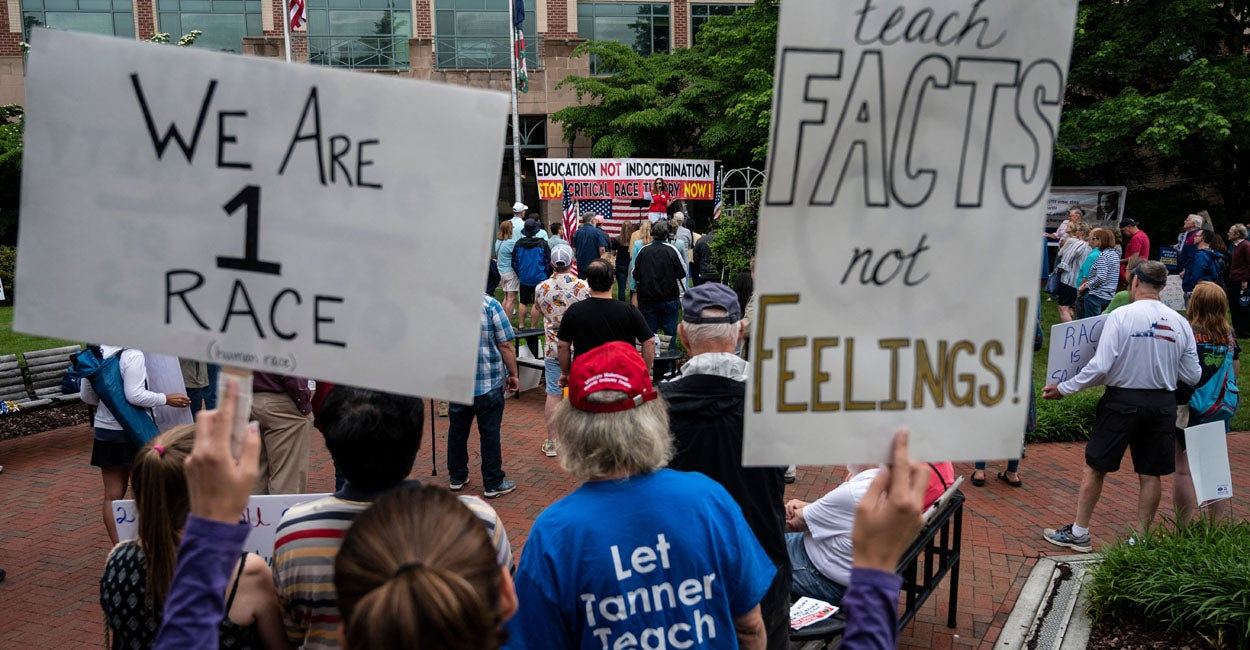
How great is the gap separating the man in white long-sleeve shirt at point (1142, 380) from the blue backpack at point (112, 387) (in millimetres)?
5508

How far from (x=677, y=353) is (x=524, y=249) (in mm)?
4631

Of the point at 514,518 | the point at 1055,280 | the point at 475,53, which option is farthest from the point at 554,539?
the point at 475,53

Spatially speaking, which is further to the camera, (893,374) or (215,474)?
(893,374)

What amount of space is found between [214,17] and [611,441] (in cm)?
2968

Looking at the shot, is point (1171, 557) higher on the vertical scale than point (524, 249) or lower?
lower

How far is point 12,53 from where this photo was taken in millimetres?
25438

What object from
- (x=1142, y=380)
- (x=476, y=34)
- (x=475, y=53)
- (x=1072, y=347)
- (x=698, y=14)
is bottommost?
(x=1142, y=380)

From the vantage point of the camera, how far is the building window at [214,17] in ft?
88.9

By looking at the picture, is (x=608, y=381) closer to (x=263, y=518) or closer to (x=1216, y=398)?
(x=263, y=518)

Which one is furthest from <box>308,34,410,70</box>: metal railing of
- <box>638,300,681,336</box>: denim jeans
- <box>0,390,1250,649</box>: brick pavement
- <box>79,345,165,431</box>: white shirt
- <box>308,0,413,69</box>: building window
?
<box>79,345,165,431</box>: white shirt

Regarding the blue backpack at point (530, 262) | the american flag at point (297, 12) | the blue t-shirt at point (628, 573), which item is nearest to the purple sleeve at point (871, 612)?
the blue t-shirt at point (628, 573)

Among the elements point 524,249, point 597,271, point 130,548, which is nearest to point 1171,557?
point 597,271

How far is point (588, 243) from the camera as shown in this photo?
13898 millimetres

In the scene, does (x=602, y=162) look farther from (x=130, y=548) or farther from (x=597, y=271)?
(x=130, y=548)
